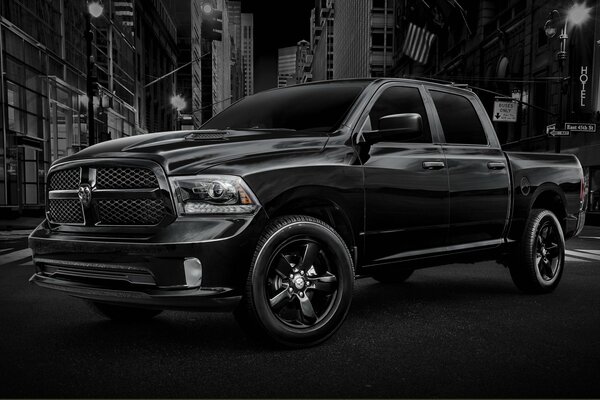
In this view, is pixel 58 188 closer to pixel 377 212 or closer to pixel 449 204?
pixel 377 212

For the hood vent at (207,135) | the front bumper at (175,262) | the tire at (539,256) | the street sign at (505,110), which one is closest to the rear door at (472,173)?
the tire at (539,256)

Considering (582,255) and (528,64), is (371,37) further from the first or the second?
(582,255)

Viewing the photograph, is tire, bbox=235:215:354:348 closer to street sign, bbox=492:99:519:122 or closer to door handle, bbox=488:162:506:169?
door handle, bbox=488:162:506:169

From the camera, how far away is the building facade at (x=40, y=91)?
24625 mm

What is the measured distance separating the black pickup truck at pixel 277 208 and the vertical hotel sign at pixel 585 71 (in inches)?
946

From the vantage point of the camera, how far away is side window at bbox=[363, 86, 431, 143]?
505 centimetres

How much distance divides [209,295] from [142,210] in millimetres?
663

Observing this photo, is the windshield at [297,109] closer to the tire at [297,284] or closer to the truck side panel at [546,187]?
the tire at [297,284]

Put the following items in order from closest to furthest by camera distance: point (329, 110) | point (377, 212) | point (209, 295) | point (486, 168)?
point (209, 295), point (377, 212), point (329, 110), point (486, 168)

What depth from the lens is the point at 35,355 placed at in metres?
4.01

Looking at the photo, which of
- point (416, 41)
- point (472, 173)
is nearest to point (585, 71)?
point (416, 41)

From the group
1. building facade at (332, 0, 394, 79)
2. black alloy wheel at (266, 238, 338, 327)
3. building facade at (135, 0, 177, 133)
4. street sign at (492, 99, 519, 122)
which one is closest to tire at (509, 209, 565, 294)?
black alloy wheel at (266, 238, 338, 327)

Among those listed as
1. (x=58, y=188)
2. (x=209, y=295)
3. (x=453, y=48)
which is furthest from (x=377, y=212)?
(x=453, y=48)

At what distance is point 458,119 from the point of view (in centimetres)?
588
